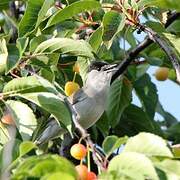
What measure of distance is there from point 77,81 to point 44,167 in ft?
8.09

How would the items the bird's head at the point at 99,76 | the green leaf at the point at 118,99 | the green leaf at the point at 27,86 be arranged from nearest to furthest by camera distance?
the green leaf at the point at 27,86
the green leaf at the point at 118,99
the bird's head at the point at 99,76

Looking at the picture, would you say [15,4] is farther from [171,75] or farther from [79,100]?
[171,75]

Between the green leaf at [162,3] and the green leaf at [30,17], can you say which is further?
the green leaf at [30,17]

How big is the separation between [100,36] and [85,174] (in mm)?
1348

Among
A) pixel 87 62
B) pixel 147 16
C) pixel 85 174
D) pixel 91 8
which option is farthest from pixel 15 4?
pixel 85 174

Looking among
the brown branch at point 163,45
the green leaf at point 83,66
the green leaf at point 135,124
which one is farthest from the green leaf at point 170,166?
the green leaf at point 135,124

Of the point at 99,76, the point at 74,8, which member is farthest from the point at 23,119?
the point at 99,76

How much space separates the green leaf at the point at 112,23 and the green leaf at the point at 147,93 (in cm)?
158

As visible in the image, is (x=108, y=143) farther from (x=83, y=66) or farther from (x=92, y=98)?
(x=92, y=98)

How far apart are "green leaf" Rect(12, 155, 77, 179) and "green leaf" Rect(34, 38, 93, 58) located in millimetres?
1262

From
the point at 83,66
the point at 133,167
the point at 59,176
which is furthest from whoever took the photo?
the point at 83,66

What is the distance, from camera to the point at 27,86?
9.52ft

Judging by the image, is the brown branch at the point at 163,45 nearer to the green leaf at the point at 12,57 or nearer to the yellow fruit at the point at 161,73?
the green leaf at the point at 12,57

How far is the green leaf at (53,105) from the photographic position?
289cm
